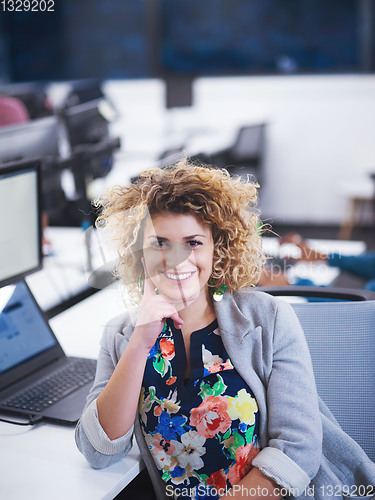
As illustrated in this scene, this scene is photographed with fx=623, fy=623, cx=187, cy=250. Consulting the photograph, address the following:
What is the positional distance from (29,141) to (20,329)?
127cm

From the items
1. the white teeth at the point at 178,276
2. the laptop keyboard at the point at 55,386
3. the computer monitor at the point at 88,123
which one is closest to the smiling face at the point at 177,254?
the white teeth at the point at 178,276

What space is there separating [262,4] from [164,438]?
185 inches

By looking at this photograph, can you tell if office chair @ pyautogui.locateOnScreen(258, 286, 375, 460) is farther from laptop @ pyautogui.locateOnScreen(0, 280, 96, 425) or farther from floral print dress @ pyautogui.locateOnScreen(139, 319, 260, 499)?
laptop @ pyautogui.locateOnScreen(0, 280, 96, 425)

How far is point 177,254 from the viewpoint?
3.87 feet

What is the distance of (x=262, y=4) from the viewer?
5188 mm

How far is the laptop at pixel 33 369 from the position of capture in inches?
55.3

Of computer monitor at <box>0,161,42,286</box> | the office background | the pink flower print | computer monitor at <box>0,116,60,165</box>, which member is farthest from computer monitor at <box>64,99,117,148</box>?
the pink flower print

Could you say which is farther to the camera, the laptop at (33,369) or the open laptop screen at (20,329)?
the open laptop screen at (20,329)

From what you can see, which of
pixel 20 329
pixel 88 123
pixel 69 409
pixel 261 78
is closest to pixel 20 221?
pixel 20 329

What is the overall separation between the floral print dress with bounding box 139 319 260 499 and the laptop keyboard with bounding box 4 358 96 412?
0.30m

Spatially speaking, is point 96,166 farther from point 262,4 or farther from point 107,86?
point 107,86

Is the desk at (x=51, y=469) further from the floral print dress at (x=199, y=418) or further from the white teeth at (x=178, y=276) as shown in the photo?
the white teeth at (x=178, y=276)

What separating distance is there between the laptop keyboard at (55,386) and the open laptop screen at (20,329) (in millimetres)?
76

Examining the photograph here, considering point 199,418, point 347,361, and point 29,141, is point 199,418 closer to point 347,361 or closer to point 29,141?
point 347,361
